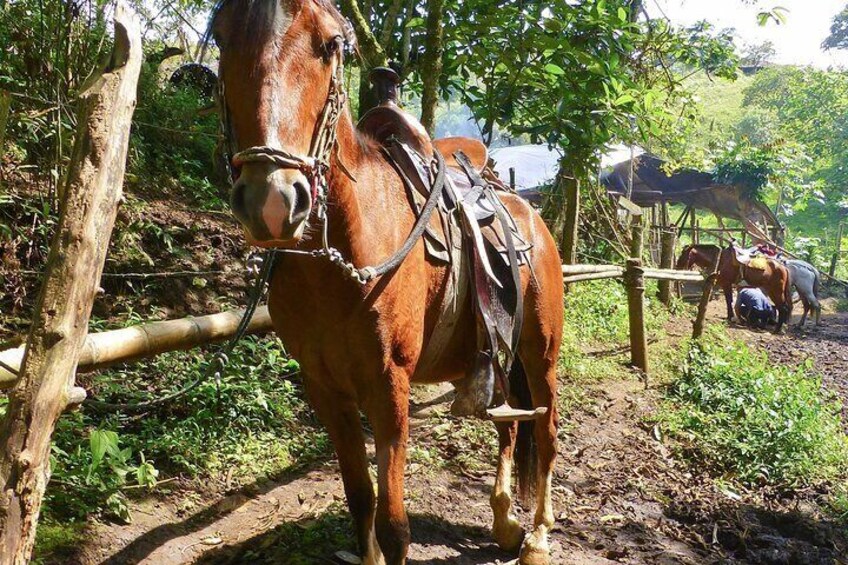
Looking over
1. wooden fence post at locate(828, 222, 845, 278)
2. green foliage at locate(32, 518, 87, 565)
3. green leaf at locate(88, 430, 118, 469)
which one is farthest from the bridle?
wooden fence post at locate(828, 222, 845, 278)

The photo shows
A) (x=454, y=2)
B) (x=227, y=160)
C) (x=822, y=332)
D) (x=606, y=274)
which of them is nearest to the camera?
(x=227, y=160)

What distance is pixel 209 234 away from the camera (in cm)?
559

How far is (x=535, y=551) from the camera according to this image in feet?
10.6

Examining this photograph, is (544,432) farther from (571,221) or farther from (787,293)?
(787,293)

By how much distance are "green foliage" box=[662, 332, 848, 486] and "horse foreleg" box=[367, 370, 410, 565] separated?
11.9 ft

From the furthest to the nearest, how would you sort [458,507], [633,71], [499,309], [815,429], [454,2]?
[633,71] < [815,429] < [454,2] < [458,507] < [499,309]

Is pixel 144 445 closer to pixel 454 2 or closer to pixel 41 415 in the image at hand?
pixel 41 415

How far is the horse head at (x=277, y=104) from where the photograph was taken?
1.53m

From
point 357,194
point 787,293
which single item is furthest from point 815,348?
point 357,194

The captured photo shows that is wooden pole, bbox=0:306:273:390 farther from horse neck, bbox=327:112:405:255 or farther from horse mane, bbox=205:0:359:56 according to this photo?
horse mane, bbox=205:0:359:56

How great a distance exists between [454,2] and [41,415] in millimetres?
4379

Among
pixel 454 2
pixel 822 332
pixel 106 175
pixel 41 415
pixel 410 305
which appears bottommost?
pixel 822 332

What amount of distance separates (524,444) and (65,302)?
275 cm

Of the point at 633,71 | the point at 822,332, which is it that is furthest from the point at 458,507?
the point at 822,332
